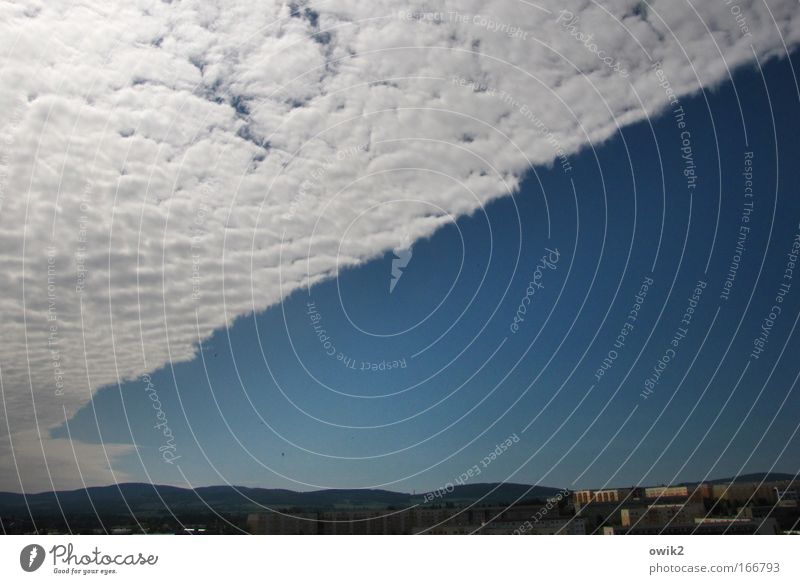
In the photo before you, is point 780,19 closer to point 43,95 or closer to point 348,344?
point 348,344

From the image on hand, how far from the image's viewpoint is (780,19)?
10711mm

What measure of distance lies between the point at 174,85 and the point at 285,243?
121 inches

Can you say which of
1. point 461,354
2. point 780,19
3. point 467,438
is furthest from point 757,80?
point 467,438

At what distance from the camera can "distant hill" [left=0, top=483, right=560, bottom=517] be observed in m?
10.8
